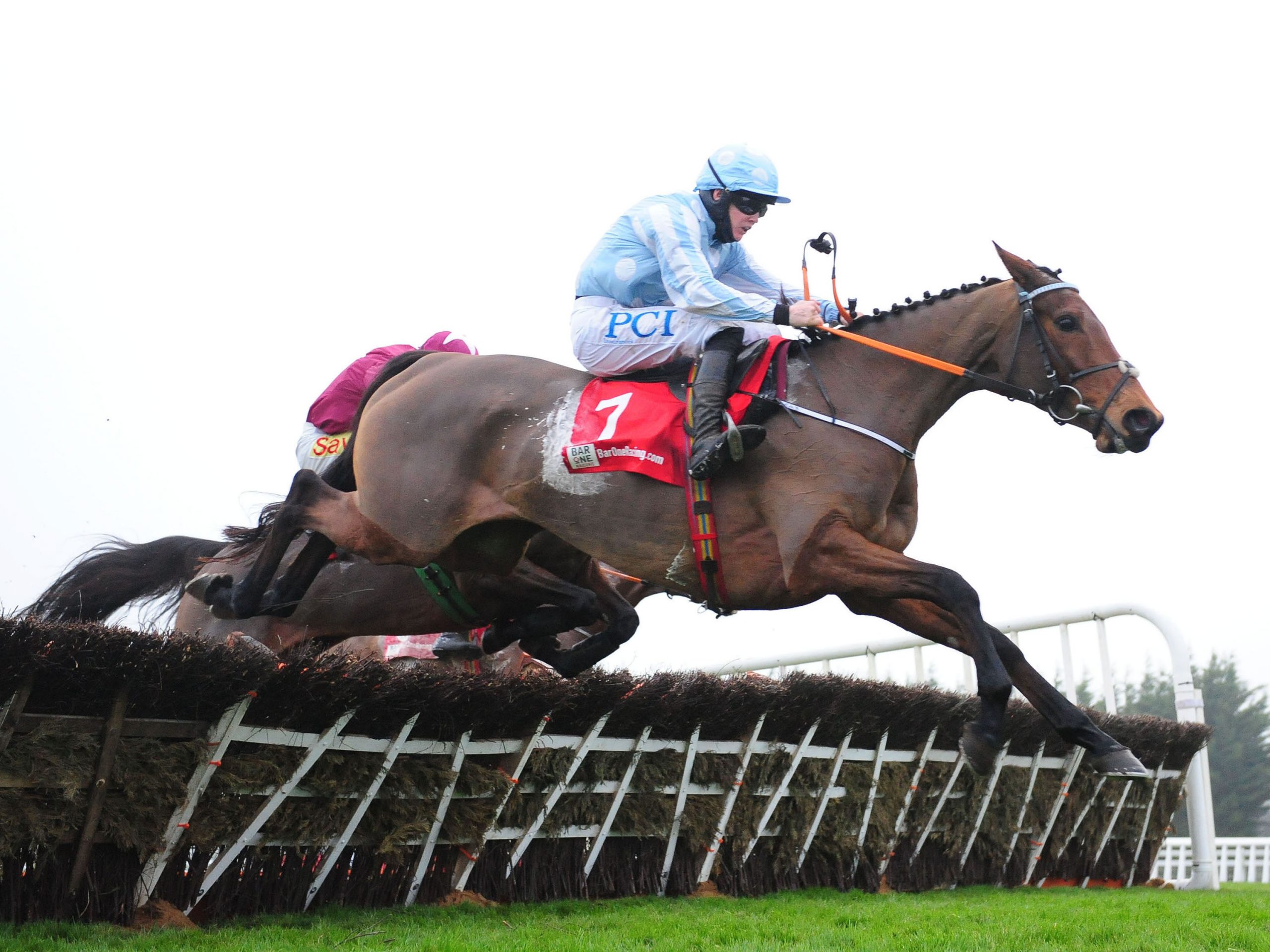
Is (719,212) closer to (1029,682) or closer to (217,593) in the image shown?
(1029,682)

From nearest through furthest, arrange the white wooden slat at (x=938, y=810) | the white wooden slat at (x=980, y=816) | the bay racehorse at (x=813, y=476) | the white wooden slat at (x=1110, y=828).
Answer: the bay racehorse at (x=813, y=476) < the white wooden slat at (x=938, y=810) < the white wooden slat at (x=980, y=816) < the white wooden slat at (x=1110, y=828)

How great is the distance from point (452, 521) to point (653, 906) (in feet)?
6.99

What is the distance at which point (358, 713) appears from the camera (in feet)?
17.4

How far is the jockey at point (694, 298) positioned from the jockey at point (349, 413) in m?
1.62

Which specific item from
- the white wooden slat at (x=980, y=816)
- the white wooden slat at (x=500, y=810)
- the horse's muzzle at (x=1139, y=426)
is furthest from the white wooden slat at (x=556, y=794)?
the white wooden slat at (x=980, y=816)

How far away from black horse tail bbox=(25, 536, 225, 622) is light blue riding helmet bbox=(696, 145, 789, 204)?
3.98 meters

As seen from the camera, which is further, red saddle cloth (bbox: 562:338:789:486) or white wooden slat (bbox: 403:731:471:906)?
white wooden slat (bbox: 403:731:471:906)

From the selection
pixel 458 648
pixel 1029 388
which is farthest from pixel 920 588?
pixel 458 648

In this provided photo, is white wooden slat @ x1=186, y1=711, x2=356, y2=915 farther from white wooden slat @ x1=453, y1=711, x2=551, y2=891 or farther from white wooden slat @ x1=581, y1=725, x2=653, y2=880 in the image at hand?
white wooden slat @ x1=581, y1=725, x2=653, y2=880

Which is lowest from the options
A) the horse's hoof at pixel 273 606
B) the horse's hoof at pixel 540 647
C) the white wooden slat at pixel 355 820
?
the white wooden slat at pixel 355 820

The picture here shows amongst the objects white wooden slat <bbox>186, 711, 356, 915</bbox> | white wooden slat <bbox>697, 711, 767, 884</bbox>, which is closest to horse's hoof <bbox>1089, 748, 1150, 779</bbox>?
white wooden slat <bbox>697, 711, 767, 884</bbox>

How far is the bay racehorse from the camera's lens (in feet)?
15.1

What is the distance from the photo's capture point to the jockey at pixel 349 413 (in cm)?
688

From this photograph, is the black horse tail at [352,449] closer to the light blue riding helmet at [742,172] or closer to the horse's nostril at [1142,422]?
the light blue riding helmet at [742,172]
